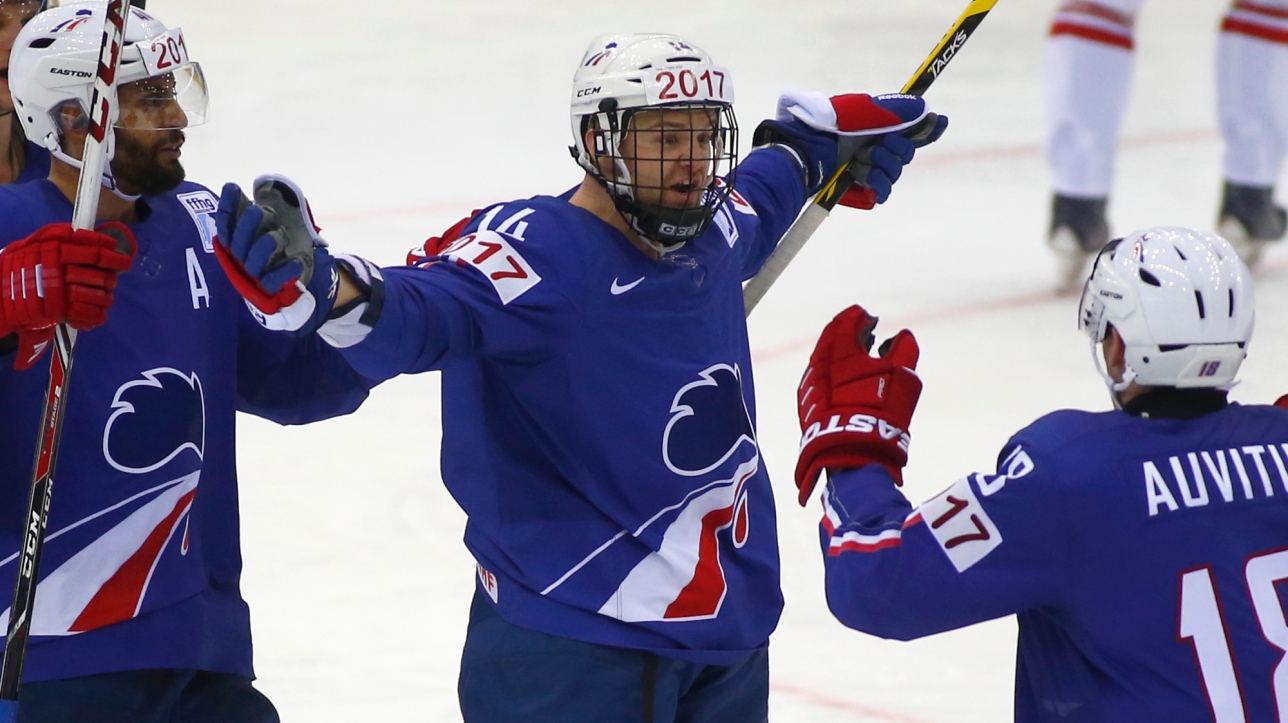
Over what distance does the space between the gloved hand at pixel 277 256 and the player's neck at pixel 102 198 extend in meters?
0.42

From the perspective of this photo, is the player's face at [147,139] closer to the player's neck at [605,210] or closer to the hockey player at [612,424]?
the hockey player at [612,424]

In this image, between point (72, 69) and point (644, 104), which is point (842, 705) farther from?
point (72, 69)

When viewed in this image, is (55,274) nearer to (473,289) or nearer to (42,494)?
(42,494)

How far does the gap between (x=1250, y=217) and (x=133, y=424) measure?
206 inches

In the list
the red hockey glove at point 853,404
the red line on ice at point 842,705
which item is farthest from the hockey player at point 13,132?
the red line on ice at point 842,705

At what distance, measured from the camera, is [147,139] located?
7.50 ft

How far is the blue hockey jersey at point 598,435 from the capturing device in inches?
86.2

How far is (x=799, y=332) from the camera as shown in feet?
19.9

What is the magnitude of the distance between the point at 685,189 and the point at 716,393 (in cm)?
28

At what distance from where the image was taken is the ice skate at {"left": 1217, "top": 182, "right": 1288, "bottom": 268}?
21.4 ft

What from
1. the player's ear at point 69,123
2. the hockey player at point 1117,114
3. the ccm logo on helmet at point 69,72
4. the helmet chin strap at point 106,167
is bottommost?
the hockey player at point 1117,114

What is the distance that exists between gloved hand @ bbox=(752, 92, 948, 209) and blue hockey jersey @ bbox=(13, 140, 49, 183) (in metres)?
1.11

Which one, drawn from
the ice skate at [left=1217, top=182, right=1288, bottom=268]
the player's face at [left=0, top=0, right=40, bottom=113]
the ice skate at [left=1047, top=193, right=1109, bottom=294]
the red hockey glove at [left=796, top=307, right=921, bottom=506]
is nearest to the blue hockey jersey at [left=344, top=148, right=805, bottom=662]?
the red hockey glove at [left=796, top=307, right=921, bottom=506]

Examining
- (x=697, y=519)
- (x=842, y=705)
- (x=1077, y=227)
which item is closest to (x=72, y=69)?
(x=697, y=519)
